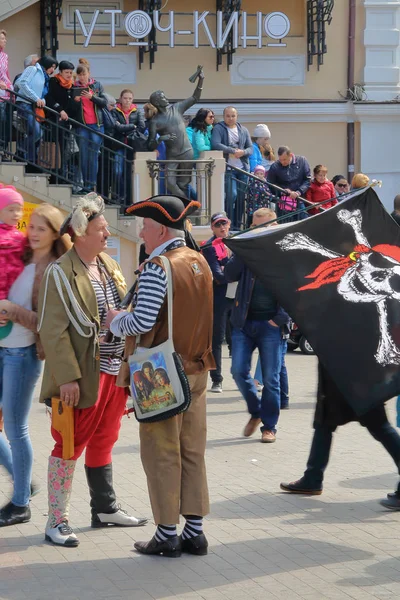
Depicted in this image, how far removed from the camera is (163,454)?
598 centimetres

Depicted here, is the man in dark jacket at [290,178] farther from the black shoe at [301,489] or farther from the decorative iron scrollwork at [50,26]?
the black shoe at [301,489]

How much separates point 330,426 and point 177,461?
1620 mm

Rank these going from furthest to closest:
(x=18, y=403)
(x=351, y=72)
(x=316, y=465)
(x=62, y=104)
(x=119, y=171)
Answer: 1. (x=351, y=72)
2. (x=119, y=171)
3. (x=62, y=104)
4. (x=316, y=465)
5. (x=18, y=403)

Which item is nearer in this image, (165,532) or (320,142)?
(165,532)

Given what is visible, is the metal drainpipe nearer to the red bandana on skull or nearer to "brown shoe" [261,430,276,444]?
"brown shoe" [261,430,276,444]

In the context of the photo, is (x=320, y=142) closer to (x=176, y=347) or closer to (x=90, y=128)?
(x=90, y=128)

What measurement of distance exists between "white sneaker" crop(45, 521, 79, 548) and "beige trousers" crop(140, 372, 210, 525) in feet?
1.75

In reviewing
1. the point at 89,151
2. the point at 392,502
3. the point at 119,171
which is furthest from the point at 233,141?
the point at 392,502

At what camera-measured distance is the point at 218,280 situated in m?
11.1

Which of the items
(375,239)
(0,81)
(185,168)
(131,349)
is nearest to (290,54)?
(185,168)

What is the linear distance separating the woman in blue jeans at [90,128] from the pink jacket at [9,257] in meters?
9.94

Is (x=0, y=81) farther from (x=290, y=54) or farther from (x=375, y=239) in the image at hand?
(x=375, y=239)

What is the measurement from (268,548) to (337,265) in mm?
1844

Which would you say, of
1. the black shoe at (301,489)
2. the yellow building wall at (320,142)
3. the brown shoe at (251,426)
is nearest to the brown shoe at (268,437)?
the brown shoe at (251,426)
